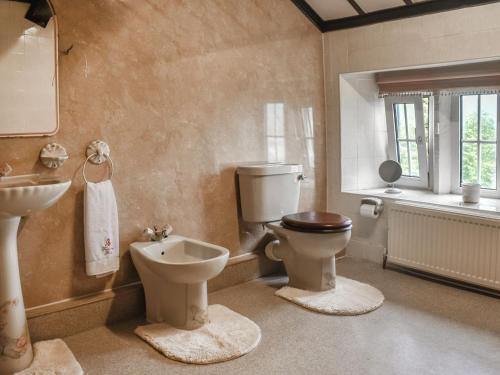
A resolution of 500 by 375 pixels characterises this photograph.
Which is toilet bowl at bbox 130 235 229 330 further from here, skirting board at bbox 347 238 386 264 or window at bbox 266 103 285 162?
skirting board at bbox 347 238 386 264

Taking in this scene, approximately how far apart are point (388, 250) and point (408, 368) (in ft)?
4.79

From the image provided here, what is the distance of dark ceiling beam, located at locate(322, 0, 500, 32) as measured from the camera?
9.95ft

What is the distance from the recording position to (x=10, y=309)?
2.17 meters

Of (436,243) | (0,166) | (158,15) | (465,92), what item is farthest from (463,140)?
(0,166)

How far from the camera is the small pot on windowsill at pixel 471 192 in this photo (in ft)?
10.9

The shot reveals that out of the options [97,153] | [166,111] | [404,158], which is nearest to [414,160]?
[404,158]

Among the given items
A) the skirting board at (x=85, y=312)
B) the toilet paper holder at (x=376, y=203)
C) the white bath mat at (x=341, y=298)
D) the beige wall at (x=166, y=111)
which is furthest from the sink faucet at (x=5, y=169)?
the toilet paper holder at (x=376, y=203)

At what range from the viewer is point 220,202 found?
128 inches

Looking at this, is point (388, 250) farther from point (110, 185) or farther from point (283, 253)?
point (110, 185)

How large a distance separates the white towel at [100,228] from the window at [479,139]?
2570 millimetres

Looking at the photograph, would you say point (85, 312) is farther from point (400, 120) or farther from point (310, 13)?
point (400, 120)

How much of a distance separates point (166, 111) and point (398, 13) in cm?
176

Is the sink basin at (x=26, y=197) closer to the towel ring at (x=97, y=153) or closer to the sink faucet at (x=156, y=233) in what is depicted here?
the towel ring at (x=97, y=153)

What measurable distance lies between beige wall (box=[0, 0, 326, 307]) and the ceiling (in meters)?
0.11
